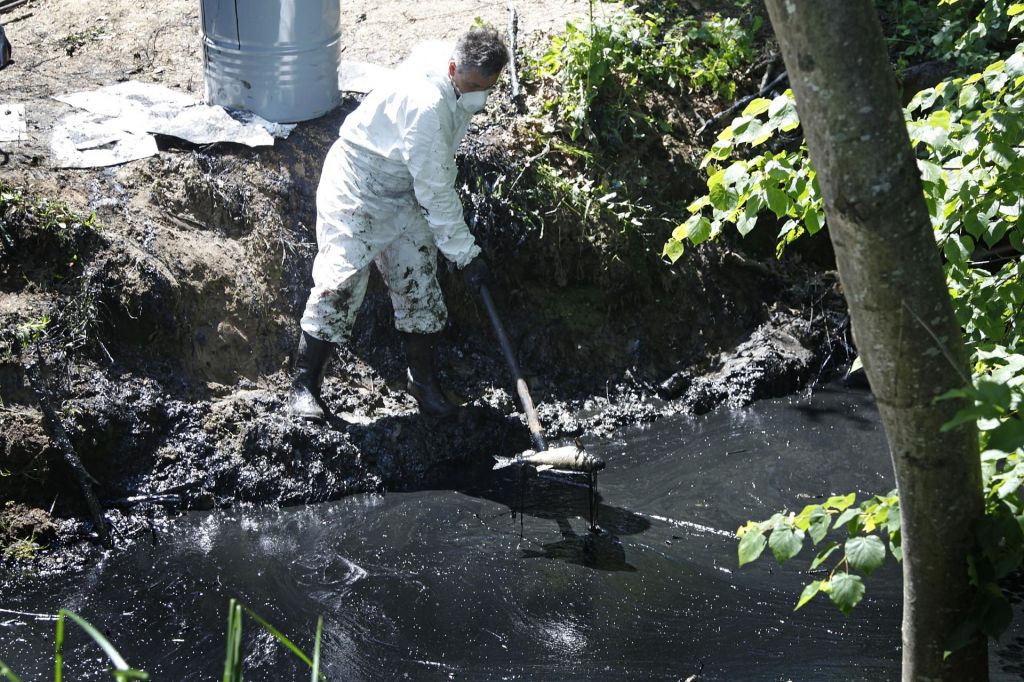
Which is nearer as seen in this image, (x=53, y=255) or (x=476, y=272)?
(x=476, y=272)

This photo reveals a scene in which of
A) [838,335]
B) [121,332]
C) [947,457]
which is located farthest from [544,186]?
[947,457]

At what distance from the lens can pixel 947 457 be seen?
2.19 meters

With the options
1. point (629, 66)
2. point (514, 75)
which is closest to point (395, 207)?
point (514, 75)

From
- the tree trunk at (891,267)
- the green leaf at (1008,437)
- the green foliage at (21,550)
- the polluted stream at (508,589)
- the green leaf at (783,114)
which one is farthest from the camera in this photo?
the green foliage at (21,550)

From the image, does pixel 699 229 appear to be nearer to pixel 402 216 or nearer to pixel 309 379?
A: pixel 402 216

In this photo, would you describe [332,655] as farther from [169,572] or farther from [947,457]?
[947,457]

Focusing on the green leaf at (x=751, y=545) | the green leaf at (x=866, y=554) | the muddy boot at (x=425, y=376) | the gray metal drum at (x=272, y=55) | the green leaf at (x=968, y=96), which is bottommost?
the muddy boot at (x=425, y=376)

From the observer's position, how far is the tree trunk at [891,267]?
6.44 feet

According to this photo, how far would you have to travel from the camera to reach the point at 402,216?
5516mm

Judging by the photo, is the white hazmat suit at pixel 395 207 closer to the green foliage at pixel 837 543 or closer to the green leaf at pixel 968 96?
the green leaf at pixel 968 96

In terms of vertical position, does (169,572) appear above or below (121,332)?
below

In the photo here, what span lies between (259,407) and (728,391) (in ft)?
9.46

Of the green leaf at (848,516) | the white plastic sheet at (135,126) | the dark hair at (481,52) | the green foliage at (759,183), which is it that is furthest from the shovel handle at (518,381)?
the green leaf at (848,516)

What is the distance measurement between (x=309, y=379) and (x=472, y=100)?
5.71ft
